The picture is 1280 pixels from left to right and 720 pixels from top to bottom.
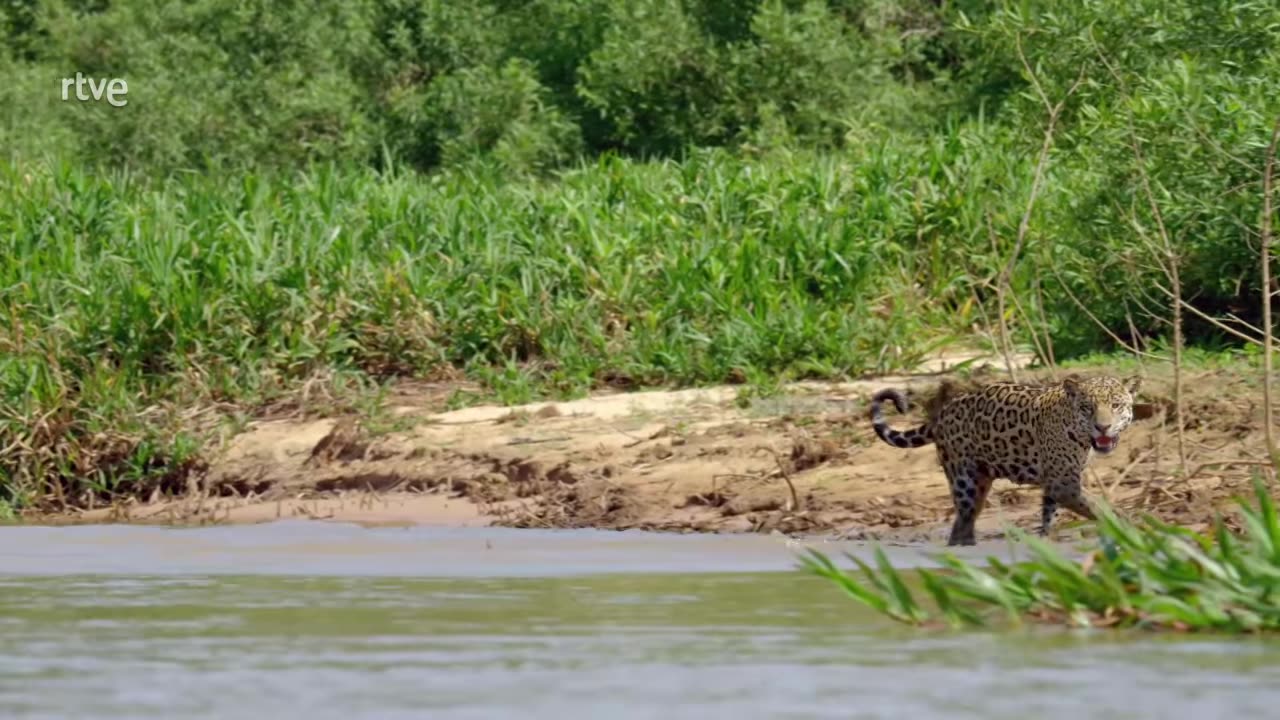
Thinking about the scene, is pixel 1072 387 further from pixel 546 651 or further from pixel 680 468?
pixel 546 651

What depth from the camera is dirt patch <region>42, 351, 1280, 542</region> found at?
404 inches

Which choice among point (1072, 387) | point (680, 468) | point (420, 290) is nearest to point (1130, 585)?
point (1072, 387)

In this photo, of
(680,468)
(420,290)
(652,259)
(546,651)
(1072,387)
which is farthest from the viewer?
(652,259)

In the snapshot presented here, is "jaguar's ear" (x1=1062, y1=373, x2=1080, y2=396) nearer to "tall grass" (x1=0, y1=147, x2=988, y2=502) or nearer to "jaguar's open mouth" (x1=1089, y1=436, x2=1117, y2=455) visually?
"jaguar's open mouth" (x1=1089, y1=436, x2=1117, y2=455)

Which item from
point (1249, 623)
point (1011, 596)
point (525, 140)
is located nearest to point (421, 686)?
point (1011, 596)

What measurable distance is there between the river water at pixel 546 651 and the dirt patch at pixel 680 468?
1.20m

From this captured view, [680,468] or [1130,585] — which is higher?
[1130,585]

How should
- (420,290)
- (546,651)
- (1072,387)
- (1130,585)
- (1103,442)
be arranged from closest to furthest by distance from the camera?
(546,651)
(1130,585)
(1103,442)
(1072,387)
(420,290)

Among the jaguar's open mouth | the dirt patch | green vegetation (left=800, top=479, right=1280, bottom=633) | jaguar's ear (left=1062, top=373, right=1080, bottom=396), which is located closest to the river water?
green vegetation (left=800, top=479, right=1280, bottom=633)

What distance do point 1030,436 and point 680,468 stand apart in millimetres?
2084

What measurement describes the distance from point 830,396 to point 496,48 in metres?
10.9

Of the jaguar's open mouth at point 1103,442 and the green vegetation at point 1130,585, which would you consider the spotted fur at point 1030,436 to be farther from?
the green vegetation at point 1130,585

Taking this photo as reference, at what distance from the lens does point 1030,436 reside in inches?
375

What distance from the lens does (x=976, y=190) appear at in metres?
14.2
